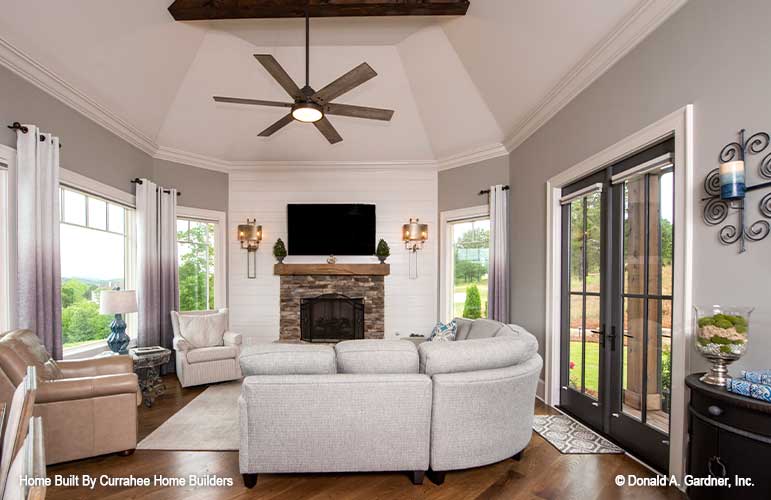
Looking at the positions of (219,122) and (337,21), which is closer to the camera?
(337,21)

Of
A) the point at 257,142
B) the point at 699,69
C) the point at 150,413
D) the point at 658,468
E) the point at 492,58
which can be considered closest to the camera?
the point at 699,69

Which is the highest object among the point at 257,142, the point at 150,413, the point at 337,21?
the point at 337,21

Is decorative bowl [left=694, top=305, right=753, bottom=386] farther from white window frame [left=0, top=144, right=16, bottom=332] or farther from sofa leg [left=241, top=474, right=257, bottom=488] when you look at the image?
white window frame [left=0, top=144, right=16, bottom=332]

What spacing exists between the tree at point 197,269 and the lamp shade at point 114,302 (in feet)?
6.66

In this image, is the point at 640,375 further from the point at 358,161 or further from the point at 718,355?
the point at 358,161

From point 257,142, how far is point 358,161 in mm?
1664

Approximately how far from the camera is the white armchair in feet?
15.1

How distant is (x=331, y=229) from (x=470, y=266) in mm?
2375

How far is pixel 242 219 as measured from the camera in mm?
6445

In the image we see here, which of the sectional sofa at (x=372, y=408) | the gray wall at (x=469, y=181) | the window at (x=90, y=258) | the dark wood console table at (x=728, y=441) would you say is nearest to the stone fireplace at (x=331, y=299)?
the gray wall at (x=469, y=181)

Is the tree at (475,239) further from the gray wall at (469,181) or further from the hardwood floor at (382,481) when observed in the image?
the hardwood floor at (382,481)

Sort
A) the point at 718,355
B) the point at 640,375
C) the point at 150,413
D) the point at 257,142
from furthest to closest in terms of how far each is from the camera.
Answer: the point at 257,142, the point at 150,413, the point at 640,375, the point at 718,355

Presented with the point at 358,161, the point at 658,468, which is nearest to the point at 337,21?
the point at 358,161

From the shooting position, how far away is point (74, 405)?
282 centimetres
